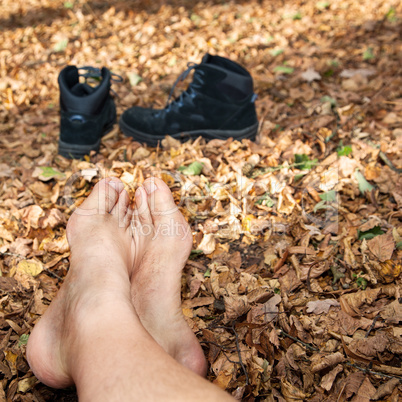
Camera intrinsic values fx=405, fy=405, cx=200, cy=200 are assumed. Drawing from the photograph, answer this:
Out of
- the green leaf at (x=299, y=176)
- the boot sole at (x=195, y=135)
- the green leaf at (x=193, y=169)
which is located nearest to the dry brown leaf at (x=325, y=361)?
the green leaf at (x=299, y=176)

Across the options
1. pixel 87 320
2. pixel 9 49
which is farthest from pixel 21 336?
pixel 9 49

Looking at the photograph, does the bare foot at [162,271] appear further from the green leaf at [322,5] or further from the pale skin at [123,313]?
the green leaf at [322,5]

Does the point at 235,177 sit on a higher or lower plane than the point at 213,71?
lower

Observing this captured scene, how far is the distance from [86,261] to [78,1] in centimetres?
497

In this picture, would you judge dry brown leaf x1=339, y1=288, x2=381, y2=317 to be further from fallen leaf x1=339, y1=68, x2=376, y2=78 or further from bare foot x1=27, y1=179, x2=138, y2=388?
fallen leaf x1=339, y1=68, x2=376, y2=78

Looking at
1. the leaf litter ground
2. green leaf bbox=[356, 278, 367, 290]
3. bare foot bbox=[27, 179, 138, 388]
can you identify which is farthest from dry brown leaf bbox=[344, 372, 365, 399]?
bare foot bbox=[27, 179, 138, 388]

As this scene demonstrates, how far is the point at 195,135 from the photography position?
2.81 metres

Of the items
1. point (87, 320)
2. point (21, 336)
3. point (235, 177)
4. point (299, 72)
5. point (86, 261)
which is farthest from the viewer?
point (299, 72)

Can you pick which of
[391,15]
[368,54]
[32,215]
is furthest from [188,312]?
[391,15]

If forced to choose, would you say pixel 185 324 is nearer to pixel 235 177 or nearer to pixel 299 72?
pixel 235 177

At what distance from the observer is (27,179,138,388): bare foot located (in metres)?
1.29

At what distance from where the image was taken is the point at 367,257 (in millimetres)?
1848

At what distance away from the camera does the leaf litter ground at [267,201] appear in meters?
1.57

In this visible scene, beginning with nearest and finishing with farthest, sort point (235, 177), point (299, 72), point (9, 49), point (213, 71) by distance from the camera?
point (235, 177) → point (213, 71) → point (299, 72) → point (9, 49)
